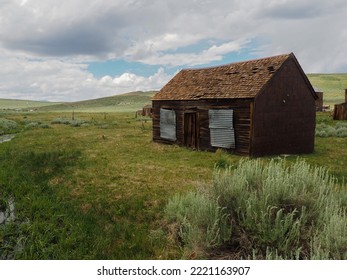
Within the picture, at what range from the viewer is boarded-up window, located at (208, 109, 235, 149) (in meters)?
15.0

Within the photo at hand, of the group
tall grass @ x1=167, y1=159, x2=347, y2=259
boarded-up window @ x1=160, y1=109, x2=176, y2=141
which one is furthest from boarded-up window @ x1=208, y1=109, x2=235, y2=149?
tall grass @ x1=167, y1=159, x2=347, y2=259

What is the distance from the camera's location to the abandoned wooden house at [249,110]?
14359 millimetres

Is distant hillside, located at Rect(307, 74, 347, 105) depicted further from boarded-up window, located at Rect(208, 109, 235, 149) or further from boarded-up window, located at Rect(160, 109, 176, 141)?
boarded-up window, located at Rect(208, 109, 235, 149)

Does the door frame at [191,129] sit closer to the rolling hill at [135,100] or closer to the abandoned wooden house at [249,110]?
the abandoned wooden house at [249,110]

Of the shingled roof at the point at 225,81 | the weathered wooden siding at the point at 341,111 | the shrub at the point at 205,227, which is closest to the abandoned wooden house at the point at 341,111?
the weathered wooden siding at the point at 341,111

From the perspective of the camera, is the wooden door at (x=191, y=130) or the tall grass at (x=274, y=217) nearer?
the tall grass at (x=274, y=217)

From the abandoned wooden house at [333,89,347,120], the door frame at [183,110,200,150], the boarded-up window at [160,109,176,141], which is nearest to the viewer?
the door frame at [183,110,200,150]

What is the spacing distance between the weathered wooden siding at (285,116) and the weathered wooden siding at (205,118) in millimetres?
446

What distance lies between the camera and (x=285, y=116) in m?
15.3

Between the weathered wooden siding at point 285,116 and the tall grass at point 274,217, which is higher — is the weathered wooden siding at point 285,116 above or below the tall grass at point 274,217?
above

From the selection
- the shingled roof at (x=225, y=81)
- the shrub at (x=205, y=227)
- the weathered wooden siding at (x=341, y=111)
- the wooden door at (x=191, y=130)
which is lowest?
the shrub at (x=205, y=227)

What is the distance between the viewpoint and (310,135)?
1648cm

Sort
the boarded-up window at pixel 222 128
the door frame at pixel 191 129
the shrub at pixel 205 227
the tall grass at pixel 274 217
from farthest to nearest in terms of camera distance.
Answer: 1. the door frame at pixel 191 129
2. the boarded-up window at pixel 222 128
3. the shrub at pixel 205 227
4. the tall grass at pixel 274 217

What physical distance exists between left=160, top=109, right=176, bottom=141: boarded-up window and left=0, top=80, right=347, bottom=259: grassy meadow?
217 centimetres
